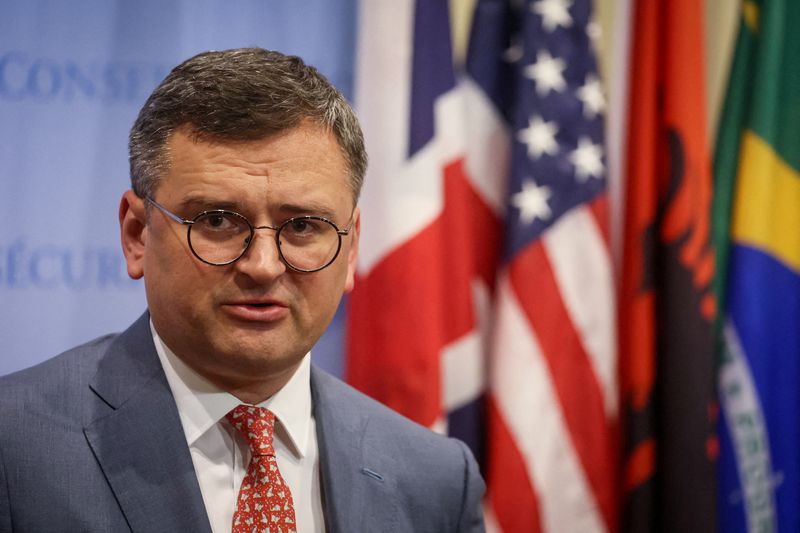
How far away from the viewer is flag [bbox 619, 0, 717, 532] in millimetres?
2832

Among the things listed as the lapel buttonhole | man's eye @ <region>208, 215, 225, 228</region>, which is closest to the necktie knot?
the lapel buttonhole

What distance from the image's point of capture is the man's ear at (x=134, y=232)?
154 cm

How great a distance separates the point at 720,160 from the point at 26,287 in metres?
2.29

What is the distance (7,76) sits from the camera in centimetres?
275

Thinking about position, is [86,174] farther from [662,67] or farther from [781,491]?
[781,491]

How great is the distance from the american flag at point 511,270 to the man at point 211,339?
118cm

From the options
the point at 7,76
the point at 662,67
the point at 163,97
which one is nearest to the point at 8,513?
the point at 163,97

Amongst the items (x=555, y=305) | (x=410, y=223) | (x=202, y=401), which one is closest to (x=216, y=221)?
(x=202, y=401)

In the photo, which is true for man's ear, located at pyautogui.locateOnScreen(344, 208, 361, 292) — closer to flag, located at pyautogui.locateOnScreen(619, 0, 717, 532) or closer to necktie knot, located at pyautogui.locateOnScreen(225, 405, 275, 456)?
necktie knot, located at pyautogui.locateOnScreen(225, 405, 275, 456)

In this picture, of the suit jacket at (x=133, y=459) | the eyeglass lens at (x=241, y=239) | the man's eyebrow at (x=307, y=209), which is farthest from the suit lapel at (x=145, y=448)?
the man's eyebrow at (x=307, y=209)

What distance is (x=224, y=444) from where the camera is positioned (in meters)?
1.55

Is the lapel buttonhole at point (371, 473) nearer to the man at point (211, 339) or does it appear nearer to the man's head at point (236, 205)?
the man at point (211, 339)

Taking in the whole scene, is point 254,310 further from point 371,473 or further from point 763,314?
point 763,314

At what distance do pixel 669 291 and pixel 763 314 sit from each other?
397 mm
